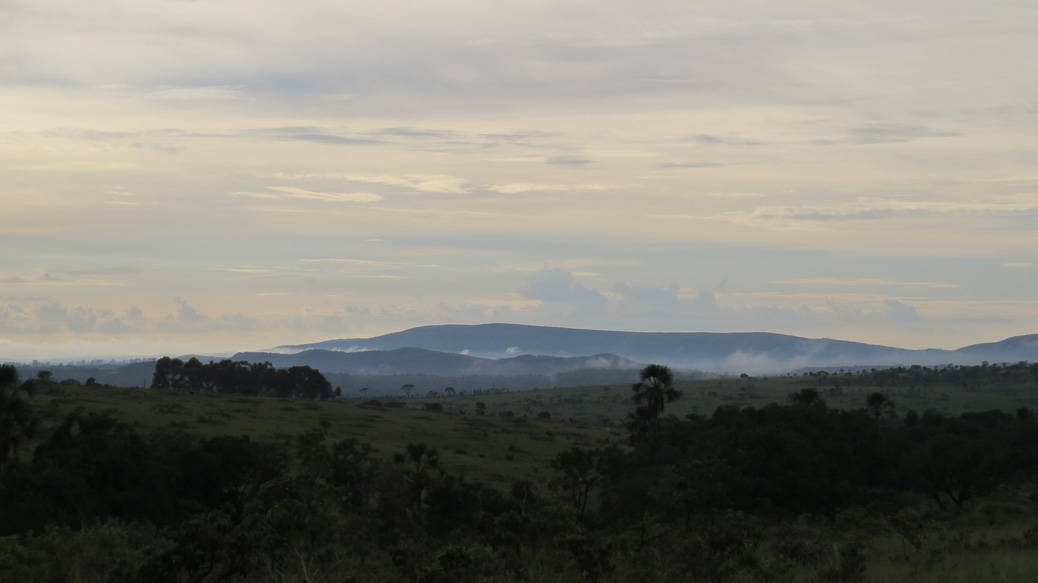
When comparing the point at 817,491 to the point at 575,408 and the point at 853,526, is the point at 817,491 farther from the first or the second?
the point at 575,408

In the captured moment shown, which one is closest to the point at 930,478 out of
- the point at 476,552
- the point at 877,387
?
the point at 476,552

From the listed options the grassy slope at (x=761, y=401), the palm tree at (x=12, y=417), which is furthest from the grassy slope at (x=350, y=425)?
the grassy slope at (x=761, y=401)

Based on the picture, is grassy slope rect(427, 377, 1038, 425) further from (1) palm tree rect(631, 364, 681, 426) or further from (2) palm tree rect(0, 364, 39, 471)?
(2) palm tree rect(0, 364, 39, 471)

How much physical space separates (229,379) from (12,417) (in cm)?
10155

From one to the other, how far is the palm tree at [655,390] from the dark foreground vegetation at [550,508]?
36.8 feet

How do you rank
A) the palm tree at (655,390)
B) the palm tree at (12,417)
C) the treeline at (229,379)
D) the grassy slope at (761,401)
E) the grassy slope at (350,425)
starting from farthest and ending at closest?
the treeline at (229,379) → the grassy slope at (761,401) → the palm tree at (655,390) → the grassy slope at (350,425) → the palm tree at (12,417)

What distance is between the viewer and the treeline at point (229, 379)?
476ft

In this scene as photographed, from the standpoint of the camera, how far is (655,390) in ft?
259

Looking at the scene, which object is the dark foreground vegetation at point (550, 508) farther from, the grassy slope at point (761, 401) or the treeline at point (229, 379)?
the treeline at point (229, 379)

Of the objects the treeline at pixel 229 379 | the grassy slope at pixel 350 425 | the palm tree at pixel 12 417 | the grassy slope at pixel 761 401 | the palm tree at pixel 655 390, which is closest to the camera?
the palm tree at pixel 12 417

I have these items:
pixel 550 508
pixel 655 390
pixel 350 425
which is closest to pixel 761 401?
pixel 655 390

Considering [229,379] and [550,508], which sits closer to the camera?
[550,508]

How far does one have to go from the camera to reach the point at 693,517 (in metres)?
39.2

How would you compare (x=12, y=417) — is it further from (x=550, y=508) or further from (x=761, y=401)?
(x=761, y=401)
